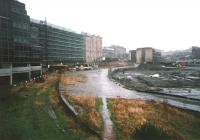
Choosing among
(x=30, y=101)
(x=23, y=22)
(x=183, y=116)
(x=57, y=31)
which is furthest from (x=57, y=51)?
(x=183, y=116)

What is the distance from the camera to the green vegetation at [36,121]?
971 inches

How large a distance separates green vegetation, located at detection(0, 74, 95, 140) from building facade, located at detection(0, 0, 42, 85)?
23.0 meters

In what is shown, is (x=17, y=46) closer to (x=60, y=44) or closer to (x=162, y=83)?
(x=162, y=83)

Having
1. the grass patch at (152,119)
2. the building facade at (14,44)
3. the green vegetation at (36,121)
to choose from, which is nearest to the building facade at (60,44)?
the building facade at (14,44)

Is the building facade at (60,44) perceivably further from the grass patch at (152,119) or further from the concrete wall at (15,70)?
the grass patch at (152,119)

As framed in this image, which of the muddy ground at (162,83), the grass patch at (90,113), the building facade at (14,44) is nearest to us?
the grass patch at (90,113)

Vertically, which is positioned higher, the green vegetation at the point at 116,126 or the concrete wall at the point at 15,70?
the concrete wall at the point at 15,70

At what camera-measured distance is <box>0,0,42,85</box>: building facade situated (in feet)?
209

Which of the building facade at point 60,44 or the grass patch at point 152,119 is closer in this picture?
the grass patch at point 152,119

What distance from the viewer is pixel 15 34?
68.7 m

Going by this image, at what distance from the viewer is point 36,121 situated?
96.8ft

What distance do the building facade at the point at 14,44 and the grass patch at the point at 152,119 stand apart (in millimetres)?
32882

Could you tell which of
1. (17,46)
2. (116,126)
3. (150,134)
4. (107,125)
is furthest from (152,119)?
(17,46)

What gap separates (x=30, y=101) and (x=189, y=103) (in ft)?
86.4
